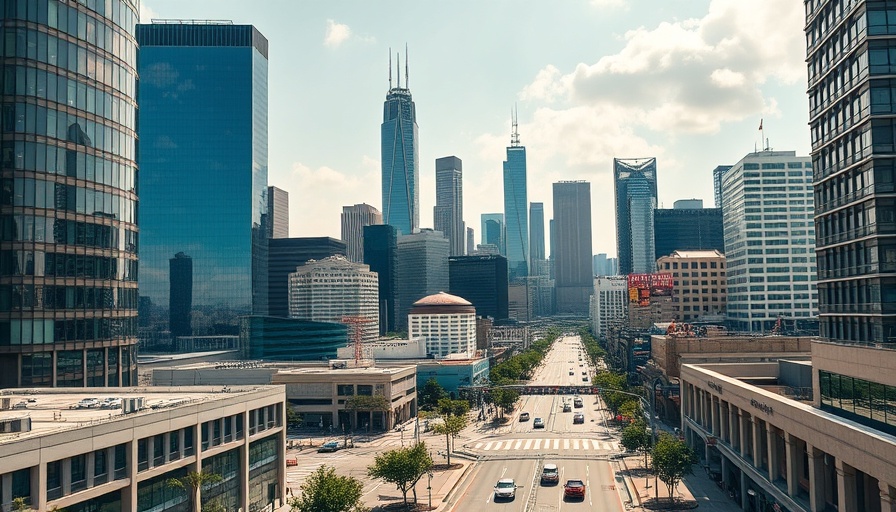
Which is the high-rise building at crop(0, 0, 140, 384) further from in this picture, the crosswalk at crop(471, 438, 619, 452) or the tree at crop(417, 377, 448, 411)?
the tree at crop(417, 377, 448, 411)

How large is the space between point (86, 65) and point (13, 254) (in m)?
21.8

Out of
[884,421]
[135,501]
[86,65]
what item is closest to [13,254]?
[86,65]

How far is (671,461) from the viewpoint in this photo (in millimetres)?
→ 68688

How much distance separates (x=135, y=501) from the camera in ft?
155

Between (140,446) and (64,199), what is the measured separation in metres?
39.2

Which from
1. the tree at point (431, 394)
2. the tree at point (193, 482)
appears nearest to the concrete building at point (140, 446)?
the tree at point (193, 482)

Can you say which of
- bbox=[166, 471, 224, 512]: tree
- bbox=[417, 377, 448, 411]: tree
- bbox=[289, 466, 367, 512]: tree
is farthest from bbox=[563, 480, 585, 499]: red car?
bbox=[417, 377, 448, 411]: tree

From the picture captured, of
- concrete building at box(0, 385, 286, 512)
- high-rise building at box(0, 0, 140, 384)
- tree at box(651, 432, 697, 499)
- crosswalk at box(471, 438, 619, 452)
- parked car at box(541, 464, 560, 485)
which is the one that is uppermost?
high-rise building at box(0, 0, 140, 384)

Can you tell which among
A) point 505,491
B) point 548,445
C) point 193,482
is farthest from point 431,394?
point 193,482

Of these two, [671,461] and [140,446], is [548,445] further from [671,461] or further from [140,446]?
[140,446]

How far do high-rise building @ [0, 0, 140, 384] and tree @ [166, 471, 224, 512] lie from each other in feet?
102

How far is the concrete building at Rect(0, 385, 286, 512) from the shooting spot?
132 ft

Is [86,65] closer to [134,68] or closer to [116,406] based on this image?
[134,68]

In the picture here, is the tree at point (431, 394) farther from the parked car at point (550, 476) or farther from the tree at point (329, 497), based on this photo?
the tree at point (329, 497)
